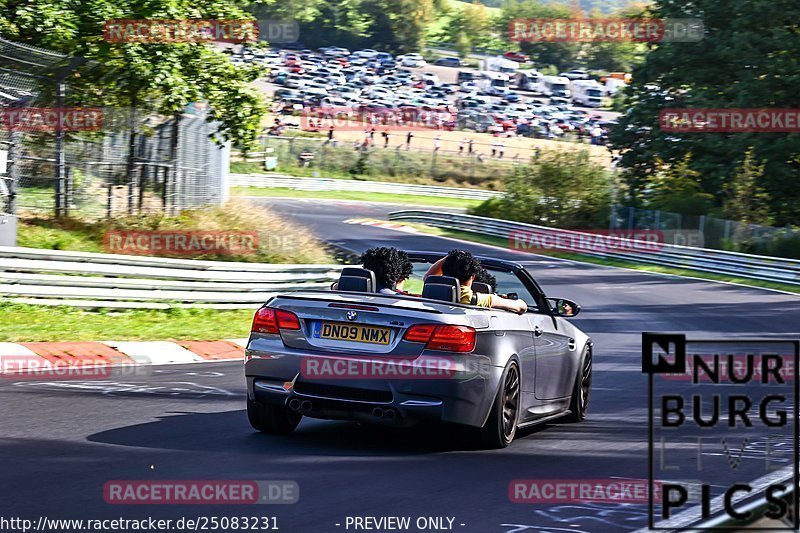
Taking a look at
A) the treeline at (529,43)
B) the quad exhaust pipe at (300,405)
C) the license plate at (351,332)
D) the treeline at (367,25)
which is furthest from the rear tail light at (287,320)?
the treeline at (367,25)

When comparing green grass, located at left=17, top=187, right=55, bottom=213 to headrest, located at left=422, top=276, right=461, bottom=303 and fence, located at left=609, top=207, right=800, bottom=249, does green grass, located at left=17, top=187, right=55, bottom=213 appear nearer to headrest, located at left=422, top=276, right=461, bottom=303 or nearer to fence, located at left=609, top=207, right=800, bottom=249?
headrest, located at left=422, top=276, right=461, bottom=303

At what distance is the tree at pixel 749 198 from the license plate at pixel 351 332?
3504 centimetres

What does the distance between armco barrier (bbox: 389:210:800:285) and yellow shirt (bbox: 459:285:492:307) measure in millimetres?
26458

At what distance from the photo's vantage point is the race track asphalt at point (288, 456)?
20.2 feet

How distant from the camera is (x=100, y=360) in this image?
12625 millimetres

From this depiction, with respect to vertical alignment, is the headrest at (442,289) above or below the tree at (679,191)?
below

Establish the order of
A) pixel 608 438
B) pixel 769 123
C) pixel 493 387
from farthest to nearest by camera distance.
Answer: pixel 769 123 < pixel 608 438 < pixel 493 387

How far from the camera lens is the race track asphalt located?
616 centimetres

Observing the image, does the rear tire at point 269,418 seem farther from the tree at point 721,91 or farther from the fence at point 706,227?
the tree at point 721,91

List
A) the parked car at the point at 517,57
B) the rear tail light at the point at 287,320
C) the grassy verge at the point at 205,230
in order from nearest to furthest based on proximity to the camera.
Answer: the rear tail light at the point at 287,320
the grassy verge at the point at 205,230
the parked car at the point at 517,57

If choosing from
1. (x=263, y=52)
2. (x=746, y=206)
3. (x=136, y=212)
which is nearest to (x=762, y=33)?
(x=746, y=206)

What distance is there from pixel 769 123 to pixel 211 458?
120ft

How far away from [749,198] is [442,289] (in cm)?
3509

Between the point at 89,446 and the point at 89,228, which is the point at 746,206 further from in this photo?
the point at 89,446
